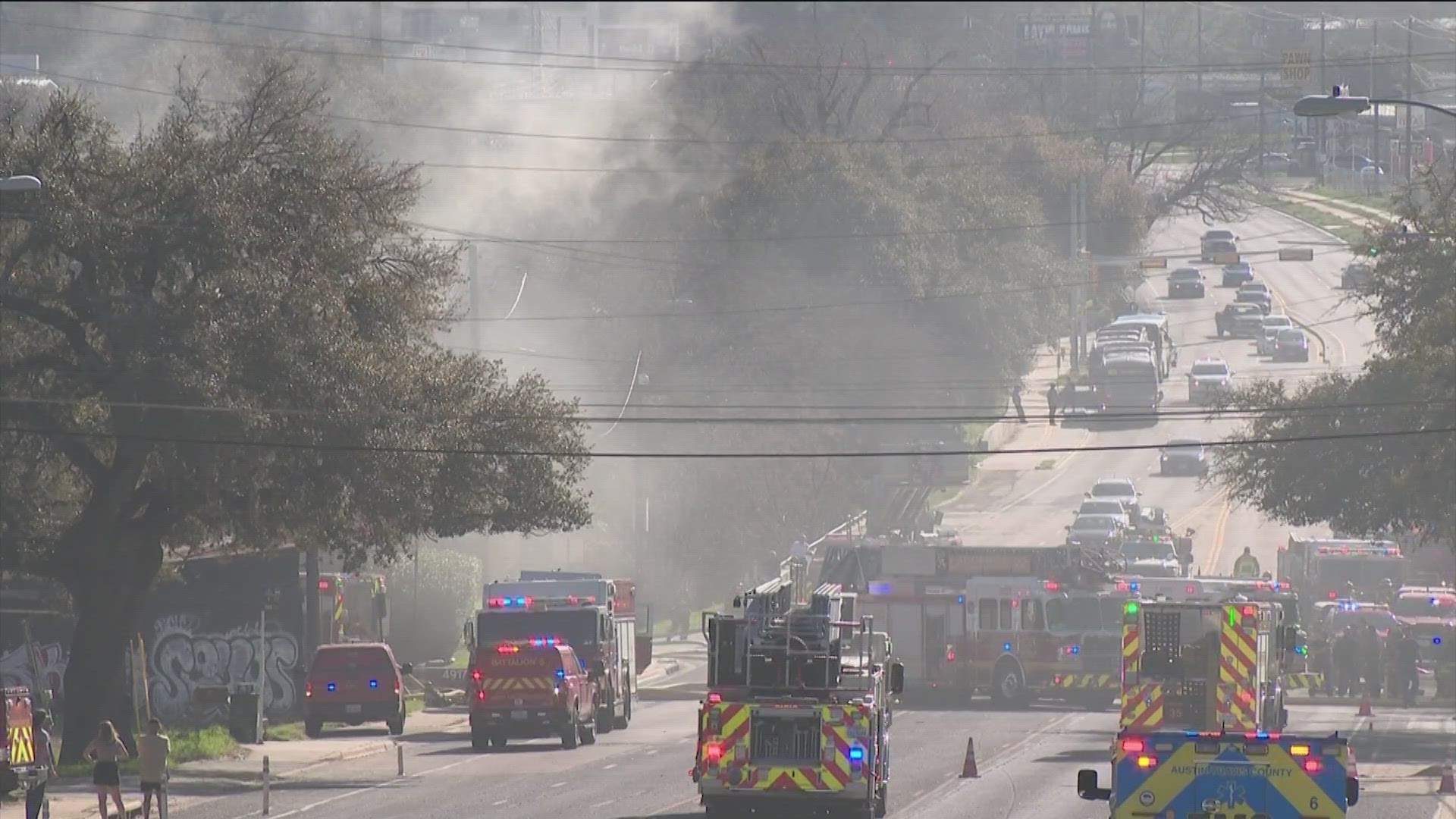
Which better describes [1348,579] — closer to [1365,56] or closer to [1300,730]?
[1300,730]

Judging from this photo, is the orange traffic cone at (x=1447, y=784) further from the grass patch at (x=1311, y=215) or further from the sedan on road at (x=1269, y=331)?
the grass patch at (x=1311, y=215)

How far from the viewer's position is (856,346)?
92625mm

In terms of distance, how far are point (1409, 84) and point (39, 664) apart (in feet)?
239

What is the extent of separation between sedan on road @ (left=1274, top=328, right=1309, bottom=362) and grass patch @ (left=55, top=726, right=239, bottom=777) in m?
66.1

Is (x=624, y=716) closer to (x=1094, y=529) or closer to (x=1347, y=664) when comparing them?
(x=1347, y=664)

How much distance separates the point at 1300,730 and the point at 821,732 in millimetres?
19137

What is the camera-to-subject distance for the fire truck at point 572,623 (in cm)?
4100

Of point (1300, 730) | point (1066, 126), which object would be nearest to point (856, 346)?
point (1066, 126)

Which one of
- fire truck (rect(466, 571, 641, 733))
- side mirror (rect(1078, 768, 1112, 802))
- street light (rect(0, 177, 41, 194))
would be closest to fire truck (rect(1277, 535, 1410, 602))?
fire truck (rect(466, 571, 641, 733))

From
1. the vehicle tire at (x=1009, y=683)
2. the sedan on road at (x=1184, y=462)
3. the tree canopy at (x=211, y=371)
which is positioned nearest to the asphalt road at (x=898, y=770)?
the vehicle tire at (x=1009, y=683)

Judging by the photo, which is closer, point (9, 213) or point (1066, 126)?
point (9, 213)

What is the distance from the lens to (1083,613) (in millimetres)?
48469

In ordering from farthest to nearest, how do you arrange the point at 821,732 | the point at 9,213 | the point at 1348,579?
the point at 1348,579, the point at 9,213, the point at 821,732

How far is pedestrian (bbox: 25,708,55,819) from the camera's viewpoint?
24.8 metres
